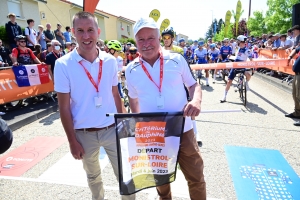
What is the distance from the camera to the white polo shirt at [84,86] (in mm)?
2053

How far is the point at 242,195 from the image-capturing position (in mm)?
2768

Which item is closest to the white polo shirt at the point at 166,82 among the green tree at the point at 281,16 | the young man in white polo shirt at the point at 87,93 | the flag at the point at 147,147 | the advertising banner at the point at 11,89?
the flag at the point at 147,147

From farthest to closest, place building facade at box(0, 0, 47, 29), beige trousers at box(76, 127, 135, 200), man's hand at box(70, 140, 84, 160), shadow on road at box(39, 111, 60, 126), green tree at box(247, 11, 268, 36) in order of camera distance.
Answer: green tree at box(247, 11, 268, 36), building facade at box(0, 0, 47, 29), shadow on road at box(39, 111, 60, 126), beige trousers at box(76, 127, 135, 200), man's hand at box(70, 140, 84, 160)

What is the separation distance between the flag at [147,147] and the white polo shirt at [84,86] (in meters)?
0.38

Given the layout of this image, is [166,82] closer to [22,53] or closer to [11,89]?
[11,89]

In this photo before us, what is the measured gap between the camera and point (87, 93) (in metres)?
2.13

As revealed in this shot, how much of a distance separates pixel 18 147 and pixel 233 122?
4973 millimetres

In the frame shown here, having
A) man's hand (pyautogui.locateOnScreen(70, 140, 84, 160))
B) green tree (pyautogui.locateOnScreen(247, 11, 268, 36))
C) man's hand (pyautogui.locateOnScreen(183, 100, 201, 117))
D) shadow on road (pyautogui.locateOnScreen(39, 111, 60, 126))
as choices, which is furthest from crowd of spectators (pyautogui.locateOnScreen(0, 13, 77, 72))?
green tree (pyautogui.locateOnScreen(247, 11, 268, 36))

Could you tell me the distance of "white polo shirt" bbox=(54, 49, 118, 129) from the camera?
2.05 meters

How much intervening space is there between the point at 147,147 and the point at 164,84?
599mm

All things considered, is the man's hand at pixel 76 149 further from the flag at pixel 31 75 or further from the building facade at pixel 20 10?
the building facade at pixel 20 10

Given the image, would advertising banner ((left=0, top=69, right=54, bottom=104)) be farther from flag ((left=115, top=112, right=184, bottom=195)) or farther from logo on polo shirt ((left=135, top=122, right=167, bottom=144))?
logo on polo shirt ((left=135, top=122, right=167, bottom=144))

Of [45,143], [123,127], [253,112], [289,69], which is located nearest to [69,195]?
[123,127]

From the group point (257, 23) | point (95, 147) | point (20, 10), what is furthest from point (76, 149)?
point (257, 23)
